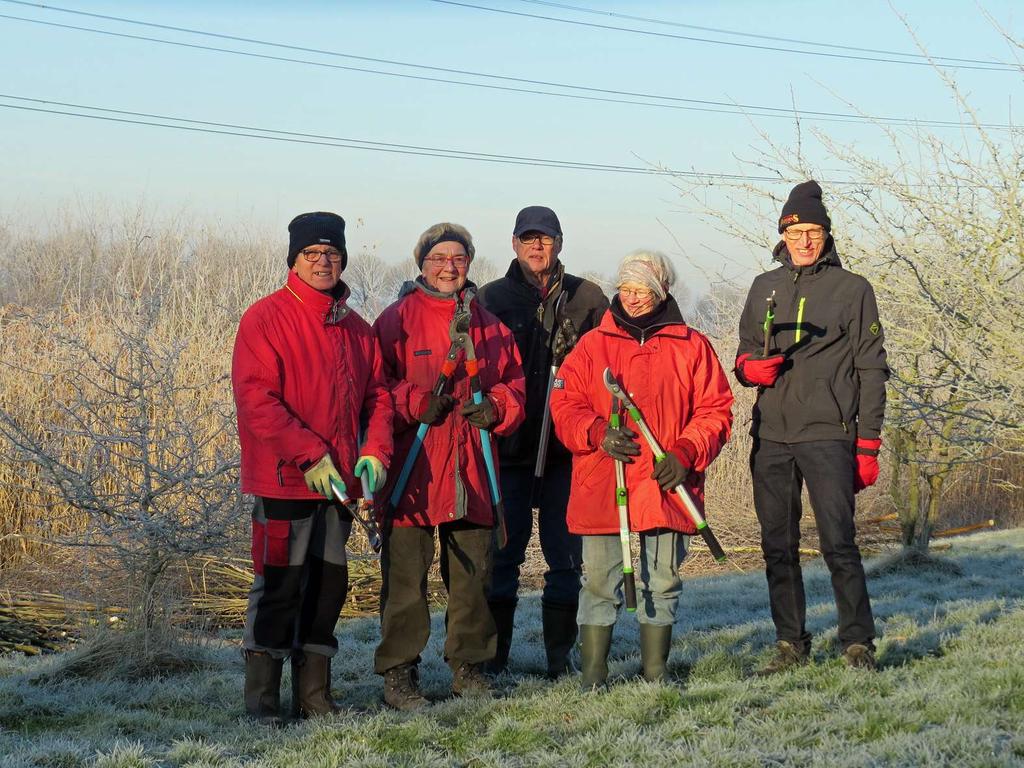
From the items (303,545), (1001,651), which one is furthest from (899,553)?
(303,545)

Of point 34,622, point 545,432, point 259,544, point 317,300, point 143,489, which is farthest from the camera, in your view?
point 34,622

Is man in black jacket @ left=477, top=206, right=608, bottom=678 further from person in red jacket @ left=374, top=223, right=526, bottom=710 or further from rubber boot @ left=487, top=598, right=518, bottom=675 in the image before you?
person in red jacket @ left=374, top=223, right=526, bottom=710

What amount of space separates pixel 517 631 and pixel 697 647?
1354mm

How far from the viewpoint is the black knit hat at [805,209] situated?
5203 mm

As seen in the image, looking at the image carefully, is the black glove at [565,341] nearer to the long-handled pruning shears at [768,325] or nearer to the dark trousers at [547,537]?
the dark trousers at [547,537]

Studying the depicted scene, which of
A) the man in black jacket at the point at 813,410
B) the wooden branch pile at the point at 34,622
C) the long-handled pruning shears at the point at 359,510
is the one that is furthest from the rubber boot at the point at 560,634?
the wooden branch pile at the point at 34,622

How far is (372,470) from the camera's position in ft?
14.9

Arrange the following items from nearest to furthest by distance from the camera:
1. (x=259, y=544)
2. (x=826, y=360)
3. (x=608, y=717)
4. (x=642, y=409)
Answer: (x=608, y=717), (x=259, y=544), (x=642, y=409), (x=826, y=360)

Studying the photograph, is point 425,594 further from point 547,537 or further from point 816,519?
point 816,519

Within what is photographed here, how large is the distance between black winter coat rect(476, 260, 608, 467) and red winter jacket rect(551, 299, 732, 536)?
1.96 feet

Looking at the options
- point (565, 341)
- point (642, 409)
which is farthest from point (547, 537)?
point (642, 409)

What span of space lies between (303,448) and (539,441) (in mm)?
1545

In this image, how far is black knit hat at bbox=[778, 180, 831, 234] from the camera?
5.20 meters

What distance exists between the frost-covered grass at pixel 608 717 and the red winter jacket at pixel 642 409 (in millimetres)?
758
